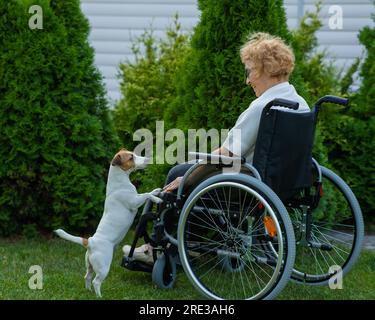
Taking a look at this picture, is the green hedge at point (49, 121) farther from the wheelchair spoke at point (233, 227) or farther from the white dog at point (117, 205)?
the wheelchair spoke at point (233, 227)

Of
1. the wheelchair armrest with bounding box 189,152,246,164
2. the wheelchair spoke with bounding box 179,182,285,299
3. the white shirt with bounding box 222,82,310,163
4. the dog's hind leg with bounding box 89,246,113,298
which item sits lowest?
the dog's hind leg with bounding box 89,246,113,298

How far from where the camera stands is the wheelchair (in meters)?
3.83

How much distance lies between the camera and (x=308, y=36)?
647cm

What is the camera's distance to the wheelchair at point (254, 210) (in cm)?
383

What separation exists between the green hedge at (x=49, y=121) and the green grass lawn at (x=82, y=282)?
14.2 inches

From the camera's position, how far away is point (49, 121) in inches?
209

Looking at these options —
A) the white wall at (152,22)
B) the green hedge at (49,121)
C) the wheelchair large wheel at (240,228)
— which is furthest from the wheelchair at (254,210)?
the white wall at (152,22)

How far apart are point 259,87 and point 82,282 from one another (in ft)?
4.87

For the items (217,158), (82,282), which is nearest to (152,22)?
(82,282)

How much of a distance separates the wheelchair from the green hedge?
1.19m

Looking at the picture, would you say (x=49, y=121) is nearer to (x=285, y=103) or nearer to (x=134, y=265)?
(x=134, y=265)

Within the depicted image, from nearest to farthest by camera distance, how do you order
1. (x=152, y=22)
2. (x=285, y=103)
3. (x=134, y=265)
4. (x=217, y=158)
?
(x=285, y=103) → (x=217, y=158) → (x=134, y=265) → (x=152, y=22)

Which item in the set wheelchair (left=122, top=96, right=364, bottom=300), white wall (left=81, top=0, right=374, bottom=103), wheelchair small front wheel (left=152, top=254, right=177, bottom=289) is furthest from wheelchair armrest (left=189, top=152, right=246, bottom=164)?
white wall (left=81, top=0, right=374, bottom=103)

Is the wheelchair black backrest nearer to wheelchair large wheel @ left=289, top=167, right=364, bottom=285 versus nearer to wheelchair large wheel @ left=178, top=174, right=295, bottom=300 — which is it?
wheelchair large wheel @ left=178, top=174, right=295, bottom=300
